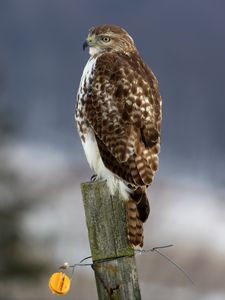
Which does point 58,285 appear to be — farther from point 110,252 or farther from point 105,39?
point 105,39

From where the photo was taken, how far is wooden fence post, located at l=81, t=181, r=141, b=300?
8375 mm

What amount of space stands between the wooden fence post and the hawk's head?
2.39 m

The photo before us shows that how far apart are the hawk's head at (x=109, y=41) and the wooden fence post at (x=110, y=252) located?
2387 mm

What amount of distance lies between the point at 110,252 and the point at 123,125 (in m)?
1.40

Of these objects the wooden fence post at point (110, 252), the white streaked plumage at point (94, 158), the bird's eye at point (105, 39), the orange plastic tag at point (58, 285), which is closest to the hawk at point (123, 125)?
the white streaked plumage at point (94, 158)

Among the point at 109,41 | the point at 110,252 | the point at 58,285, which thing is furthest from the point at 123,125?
the point at 58,285

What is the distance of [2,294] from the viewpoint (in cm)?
2170

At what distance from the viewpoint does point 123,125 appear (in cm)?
917

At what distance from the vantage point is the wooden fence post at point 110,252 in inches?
330

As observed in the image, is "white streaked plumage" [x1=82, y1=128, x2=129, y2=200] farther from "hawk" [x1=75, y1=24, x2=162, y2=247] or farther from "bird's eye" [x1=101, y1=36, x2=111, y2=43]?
"bird's eye" [x1=101, y1=36, x2=111, y2=43]

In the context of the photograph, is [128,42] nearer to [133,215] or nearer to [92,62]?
[92,62]

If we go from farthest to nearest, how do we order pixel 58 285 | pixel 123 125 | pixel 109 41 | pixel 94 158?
pixel 109 41 < pixel 94 158 < pixel 123 125 < pixel 58 285

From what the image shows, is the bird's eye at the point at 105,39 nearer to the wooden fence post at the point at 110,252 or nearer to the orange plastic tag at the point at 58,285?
the wooden fence post at the point at 110,252

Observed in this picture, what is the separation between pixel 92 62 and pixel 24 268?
13.8 metres
